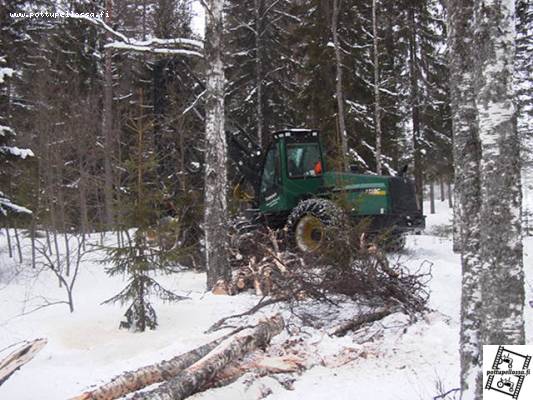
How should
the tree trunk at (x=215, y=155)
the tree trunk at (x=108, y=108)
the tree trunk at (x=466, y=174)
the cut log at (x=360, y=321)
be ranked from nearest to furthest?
the tree trunk at (x=466, y=174) < the cut log at (x=360, y=321) < the tree trunk at (x=215, y=155) < the tree trunk at (x=108, y=108)

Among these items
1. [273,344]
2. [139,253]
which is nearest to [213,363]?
[273,344]

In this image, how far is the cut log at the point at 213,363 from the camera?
485 cm

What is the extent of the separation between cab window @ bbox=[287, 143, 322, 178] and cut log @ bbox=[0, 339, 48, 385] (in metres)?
8.51

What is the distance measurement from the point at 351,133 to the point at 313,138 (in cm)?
763

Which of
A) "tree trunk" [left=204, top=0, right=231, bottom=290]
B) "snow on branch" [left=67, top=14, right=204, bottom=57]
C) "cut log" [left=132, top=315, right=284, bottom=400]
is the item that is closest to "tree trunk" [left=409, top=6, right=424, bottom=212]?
"tree trunk" [left=204, top=0, right=231, bottom=290]

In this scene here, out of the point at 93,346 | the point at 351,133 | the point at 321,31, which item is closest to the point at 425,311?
the point at 93,346

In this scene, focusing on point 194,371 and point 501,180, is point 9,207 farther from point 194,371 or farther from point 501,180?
point 501,180

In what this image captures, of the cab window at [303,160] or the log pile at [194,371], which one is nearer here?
the log pile at [194,371]

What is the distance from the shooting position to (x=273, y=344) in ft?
21.4

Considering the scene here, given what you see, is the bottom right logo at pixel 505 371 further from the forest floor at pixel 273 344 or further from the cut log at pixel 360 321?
the cut log at pixel 360 321

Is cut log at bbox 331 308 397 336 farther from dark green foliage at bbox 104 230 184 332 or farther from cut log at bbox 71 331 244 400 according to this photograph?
dark green foliage at bbox 104 230 184 332

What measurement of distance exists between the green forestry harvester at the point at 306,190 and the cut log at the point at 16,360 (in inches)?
260

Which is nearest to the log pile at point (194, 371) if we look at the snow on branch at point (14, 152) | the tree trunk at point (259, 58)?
the snow on branch at point (14, 152)

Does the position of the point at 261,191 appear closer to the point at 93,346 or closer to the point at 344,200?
the point at 344,200
